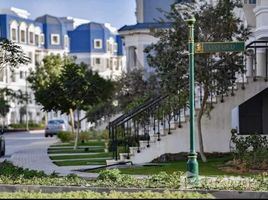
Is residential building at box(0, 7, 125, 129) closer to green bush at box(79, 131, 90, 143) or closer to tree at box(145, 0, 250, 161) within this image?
green bush at box(79, 131, 90, 143)

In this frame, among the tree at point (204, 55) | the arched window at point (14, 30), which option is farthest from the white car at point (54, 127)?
the tree at point (204, 55)

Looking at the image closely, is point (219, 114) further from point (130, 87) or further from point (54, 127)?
point (54, 127)

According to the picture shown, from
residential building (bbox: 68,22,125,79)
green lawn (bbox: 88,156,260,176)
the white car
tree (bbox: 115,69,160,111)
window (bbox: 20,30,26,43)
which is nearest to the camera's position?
green lawn (bbox: 88,156,260,176)

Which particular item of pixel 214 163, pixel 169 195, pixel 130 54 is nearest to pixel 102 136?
pixel 130 54

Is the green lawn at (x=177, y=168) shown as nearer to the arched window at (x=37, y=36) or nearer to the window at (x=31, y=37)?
the window at (x=31, y=37)

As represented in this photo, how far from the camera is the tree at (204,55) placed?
65.5ft

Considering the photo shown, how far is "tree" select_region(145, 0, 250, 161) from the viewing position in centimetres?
1995

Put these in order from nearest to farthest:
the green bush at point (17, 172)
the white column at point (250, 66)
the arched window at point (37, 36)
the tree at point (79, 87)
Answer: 1. the green bush at point (17, 172)
2. the white column at point (250, 66)
3. the tree at point (79, 87)
4. the arched window at point (37, 36)

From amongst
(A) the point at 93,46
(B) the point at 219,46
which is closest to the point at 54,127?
(B) the point at 219,46

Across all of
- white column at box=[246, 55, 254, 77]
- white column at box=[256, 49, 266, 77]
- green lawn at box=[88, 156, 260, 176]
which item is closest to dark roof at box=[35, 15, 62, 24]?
white column at box=[246, 55, 254, 77]

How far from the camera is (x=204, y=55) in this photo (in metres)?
20.0

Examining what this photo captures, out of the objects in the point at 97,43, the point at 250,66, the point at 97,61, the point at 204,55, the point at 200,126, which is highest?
the point at 97,43

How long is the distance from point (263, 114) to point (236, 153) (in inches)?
243

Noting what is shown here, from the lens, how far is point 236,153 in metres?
19.0
